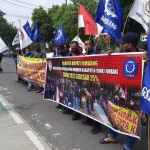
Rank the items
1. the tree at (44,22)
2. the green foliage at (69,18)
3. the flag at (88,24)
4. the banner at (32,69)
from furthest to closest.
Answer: the tree at (44,22)
the green foliage at (69,18)
the banner at (32,69)
the flag at (88,24)

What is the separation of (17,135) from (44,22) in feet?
153

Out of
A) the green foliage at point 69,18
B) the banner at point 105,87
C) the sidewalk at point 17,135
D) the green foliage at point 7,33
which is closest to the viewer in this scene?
the banner at point 105,87

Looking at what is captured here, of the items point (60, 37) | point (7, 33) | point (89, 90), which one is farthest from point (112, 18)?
point (7, 33)

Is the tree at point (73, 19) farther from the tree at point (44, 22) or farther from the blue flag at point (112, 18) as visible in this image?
the blue flag at point (112, 18)

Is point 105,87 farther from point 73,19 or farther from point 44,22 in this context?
point 44,22

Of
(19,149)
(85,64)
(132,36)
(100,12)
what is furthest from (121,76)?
(100,12)

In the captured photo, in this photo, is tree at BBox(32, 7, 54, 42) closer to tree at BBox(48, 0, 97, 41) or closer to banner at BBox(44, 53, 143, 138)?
tree at BBox(48, 0, 97, 41)

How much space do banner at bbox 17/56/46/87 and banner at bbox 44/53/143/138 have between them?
2.90m

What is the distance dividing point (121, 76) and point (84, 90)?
152 cm

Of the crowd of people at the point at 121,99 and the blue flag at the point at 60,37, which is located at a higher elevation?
the blue flag at the point at 60,37

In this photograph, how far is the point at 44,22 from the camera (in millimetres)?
50969

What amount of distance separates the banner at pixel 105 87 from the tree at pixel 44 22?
43250 mm

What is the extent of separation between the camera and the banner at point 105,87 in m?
4.22

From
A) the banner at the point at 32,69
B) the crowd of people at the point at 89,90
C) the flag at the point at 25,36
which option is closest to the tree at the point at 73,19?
the flag at the point at 25,36
